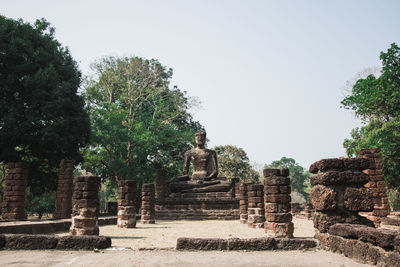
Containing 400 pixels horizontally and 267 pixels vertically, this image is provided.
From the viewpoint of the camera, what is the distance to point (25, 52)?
57.5 ft

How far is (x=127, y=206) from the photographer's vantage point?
12.5 metres

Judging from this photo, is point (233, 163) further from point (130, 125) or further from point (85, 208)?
point (85, 208)

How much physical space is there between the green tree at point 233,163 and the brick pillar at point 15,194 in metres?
24.1

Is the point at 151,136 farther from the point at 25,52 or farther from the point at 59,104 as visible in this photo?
the point at 25,52

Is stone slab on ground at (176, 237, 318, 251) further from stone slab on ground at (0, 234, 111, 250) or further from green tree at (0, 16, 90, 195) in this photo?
green tree at (0, 16, 90, 195)

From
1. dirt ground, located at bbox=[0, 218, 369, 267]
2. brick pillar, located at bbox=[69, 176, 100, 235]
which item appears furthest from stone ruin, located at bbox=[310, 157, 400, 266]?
brick pillar, located at bbox=[69, 176, 100, 235]

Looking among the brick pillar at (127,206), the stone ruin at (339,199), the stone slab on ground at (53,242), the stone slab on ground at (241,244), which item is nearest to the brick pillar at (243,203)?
the brick pillar at (127,206)

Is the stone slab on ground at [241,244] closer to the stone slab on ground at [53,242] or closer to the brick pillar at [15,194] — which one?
the stone slab on ground at [53,242]

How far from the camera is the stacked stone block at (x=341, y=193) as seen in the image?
5.96 metres

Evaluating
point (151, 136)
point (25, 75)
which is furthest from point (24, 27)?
point (151, 136)

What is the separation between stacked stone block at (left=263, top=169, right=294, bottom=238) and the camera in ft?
27.8

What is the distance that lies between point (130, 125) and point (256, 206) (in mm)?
14467

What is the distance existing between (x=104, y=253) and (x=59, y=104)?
13.8 metres

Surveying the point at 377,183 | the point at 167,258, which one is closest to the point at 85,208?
the point at 167,258
